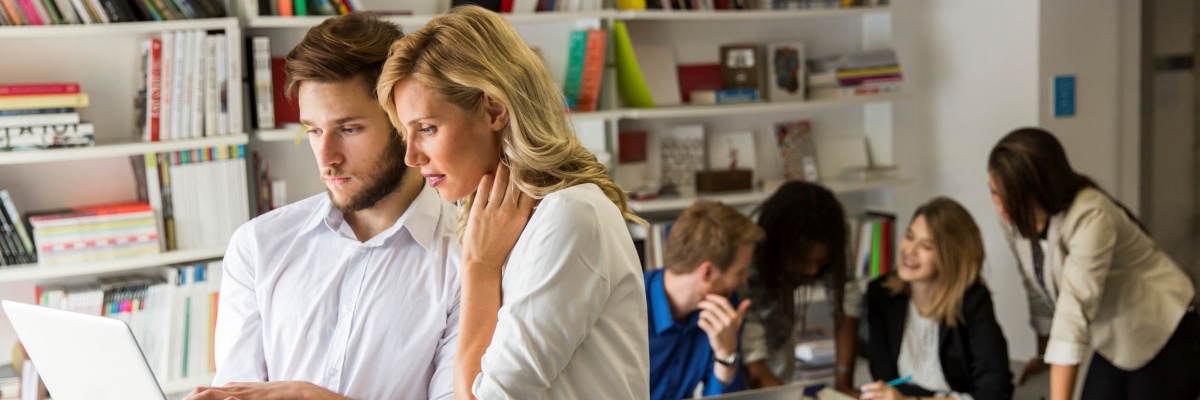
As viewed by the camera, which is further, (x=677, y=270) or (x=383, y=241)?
(x=677, y=270)

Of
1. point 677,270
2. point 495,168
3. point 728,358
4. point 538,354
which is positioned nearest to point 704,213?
point 677,270

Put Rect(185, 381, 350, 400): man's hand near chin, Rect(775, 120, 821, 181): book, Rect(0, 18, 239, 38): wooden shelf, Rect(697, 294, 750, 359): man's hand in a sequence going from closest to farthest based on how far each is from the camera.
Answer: Rect(185, 381, 350, 400): man's hand near chin < Rect(697, 294, 750, 359): man's hand < Rect(0, 18, 239, 38): wooden shelf < Rect(775, 120, 821, 181): book

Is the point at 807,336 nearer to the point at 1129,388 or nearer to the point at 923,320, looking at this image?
the point at 923,320

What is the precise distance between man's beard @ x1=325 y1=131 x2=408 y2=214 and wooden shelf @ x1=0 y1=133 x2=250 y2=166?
157cm

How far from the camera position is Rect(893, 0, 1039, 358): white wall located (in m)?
4.09

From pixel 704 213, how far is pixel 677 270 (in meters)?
0.22

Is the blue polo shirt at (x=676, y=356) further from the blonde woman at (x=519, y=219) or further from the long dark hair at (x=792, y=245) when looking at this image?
the blonde woman at (x=519, y=219)

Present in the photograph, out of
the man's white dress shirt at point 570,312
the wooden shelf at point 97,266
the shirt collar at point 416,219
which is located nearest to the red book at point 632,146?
the wooden shelf at point 97,266

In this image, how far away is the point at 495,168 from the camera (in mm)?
1464

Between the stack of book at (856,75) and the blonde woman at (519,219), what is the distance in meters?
2.88

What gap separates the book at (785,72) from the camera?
4.20 meters

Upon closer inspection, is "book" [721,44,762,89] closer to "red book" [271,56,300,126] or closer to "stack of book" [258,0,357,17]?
"stack of book" [258,0,357,17]

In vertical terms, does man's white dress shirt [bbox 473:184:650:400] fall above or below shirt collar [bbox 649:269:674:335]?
above

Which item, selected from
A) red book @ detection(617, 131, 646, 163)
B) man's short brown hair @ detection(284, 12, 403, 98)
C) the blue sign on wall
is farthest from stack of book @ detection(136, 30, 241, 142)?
the blue sign on wall
